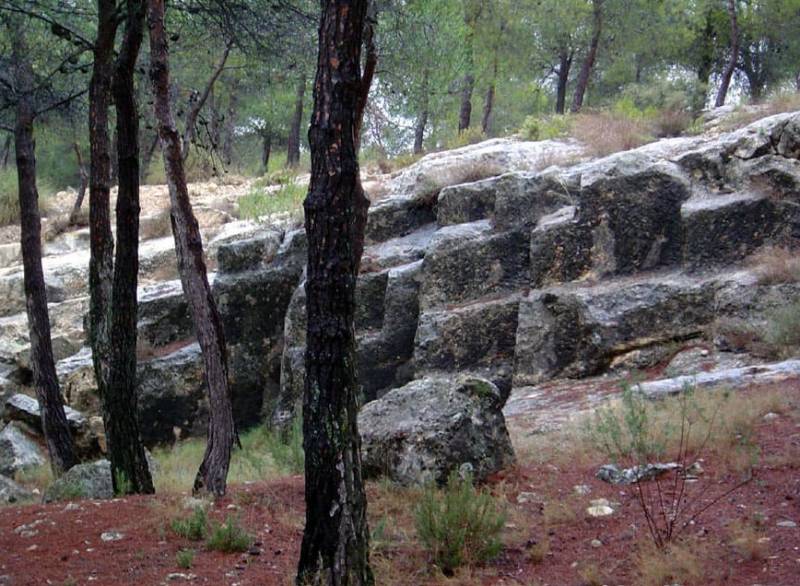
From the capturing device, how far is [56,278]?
767 inches

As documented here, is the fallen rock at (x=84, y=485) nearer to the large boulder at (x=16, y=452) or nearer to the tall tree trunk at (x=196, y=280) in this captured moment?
the tall tree trunk at (x=196, y=280)

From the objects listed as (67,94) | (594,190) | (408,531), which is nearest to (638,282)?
(594,190)

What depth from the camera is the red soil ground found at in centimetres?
550

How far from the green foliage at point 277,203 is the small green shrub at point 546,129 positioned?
5116mm

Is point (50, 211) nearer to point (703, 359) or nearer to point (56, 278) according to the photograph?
point (56, 278)

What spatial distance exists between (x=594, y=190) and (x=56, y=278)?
12318 millimetres

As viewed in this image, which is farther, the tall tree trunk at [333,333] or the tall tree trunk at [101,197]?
the tall tree trunk at [101,197]

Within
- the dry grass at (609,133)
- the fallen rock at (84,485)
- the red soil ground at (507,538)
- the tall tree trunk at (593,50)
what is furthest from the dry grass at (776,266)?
the tall tree trunk at (593,50)

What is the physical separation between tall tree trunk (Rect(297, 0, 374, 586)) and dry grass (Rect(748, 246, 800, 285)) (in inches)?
317

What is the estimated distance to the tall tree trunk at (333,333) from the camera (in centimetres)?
473

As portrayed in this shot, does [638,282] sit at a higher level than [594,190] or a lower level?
lower

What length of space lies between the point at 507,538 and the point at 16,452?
10.6 meters

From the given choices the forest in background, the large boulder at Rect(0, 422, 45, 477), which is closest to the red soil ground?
the forest in background

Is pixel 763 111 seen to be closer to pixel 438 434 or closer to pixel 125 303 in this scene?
pixel 438 434
